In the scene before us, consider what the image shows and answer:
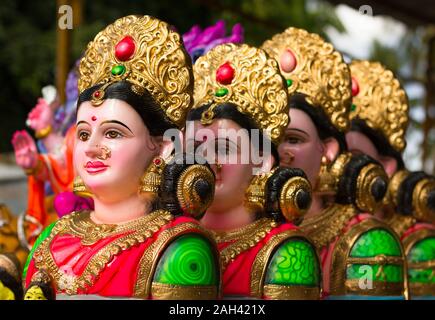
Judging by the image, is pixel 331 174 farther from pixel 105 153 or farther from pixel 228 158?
pixel 105 153

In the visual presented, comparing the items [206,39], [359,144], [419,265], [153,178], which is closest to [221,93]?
[153,178]

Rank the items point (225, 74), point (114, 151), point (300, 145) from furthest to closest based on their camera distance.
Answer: point (300, 145), point (225, 74), point (114, 151)

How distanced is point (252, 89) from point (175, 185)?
0.74 m

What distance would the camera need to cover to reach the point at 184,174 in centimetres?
303

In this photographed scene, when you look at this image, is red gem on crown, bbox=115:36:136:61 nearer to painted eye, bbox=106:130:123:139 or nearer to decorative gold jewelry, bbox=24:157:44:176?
painted eye, bbox=106:130:123:139

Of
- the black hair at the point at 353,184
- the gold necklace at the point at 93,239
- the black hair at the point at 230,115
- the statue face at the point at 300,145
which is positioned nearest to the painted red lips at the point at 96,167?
the gold necklace at the point at 93,239

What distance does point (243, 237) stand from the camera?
3475mm

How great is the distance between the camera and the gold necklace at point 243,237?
3414 mm

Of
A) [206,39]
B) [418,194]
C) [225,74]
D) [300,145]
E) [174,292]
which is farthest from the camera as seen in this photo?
[418,194]

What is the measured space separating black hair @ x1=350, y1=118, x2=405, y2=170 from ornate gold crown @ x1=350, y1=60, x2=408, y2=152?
0.9 inches

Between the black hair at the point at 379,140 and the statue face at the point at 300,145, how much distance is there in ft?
2.45

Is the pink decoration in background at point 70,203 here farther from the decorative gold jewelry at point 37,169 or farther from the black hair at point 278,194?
the decorative gold jewelry at point 37,169

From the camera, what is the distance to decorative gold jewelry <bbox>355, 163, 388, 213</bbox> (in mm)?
4180
